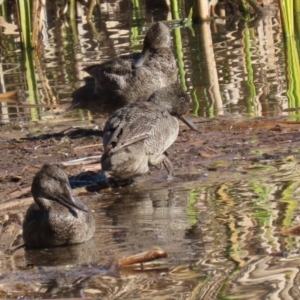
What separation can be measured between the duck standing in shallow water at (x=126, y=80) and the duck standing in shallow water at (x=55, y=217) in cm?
316

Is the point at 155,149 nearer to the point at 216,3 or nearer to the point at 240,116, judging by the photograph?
the point at 240,116

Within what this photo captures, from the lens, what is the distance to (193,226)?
5914mm

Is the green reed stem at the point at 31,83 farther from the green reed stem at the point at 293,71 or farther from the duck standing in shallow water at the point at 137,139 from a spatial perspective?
the green reed stem at the point at 293,71

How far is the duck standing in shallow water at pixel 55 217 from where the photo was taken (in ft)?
18.9

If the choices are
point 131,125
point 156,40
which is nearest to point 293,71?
point 156,40

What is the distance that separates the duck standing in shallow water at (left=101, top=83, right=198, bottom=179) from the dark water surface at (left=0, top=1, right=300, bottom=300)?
187 mm

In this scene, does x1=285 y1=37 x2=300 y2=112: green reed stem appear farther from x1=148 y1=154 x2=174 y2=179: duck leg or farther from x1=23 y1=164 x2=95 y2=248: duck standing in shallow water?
x1=23 y1=164 x2=95 y2=248: duck standing in shallow water

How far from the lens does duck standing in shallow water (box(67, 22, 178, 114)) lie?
9.11 meters

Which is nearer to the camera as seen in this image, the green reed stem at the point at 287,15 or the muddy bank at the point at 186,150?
the muddy bank at the point at 186,150

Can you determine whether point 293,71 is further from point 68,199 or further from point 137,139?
point 68,199

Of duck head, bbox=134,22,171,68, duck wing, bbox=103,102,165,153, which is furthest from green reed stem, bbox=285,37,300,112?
duck wing, bbox=103,102,165,153

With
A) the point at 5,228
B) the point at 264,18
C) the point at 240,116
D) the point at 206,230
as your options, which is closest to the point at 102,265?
the point at 206,230

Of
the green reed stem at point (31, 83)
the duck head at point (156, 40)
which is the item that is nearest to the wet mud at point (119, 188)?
the green reed stem at point (31, 83)

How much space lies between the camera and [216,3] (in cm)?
1722
